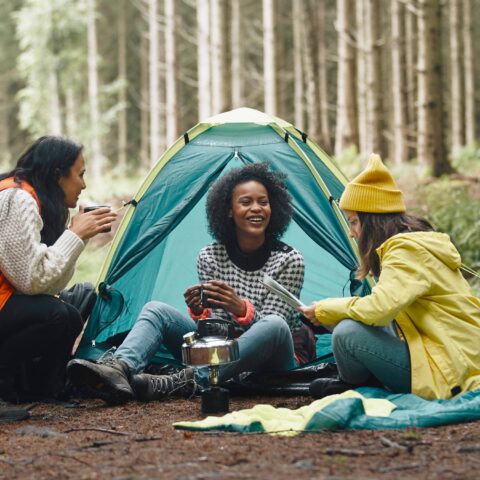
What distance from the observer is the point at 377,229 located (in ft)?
13.2

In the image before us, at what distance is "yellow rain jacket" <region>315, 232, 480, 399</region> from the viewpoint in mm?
3773

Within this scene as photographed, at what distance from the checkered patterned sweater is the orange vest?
1057 millimetres

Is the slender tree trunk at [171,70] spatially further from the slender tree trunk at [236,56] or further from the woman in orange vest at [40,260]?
the woman in orange vest at [40,260]

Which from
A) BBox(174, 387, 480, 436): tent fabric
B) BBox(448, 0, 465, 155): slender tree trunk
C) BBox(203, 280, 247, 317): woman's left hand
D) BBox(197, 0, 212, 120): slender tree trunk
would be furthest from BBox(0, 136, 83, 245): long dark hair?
BBox(448, 0, 465, 155): slender tree trunk

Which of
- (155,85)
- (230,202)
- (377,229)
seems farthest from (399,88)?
(377,229)

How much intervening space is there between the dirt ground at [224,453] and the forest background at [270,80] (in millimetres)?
4525

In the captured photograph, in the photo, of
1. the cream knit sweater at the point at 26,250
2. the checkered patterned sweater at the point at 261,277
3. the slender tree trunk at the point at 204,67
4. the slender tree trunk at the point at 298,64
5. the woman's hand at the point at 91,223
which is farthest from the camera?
the slender tree trunk at the point at 298,64

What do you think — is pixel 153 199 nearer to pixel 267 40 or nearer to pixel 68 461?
pixel 68 461

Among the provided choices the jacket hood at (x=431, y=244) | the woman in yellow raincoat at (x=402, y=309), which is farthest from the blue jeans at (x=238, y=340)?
the jacket hood at (x=431, y=244)

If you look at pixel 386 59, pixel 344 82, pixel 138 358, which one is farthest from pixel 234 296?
pixel 386 59

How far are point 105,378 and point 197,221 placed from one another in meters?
2.11

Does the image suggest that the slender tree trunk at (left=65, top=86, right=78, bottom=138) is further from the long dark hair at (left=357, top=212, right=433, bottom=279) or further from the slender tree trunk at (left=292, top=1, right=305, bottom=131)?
the long dark hair at (left=357, top=212, right=433, bottom=279)

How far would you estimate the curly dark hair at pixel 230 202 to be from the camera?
200 inches

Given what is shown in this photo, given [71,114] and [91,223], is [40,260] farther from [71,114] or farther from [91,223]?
[71,114]
